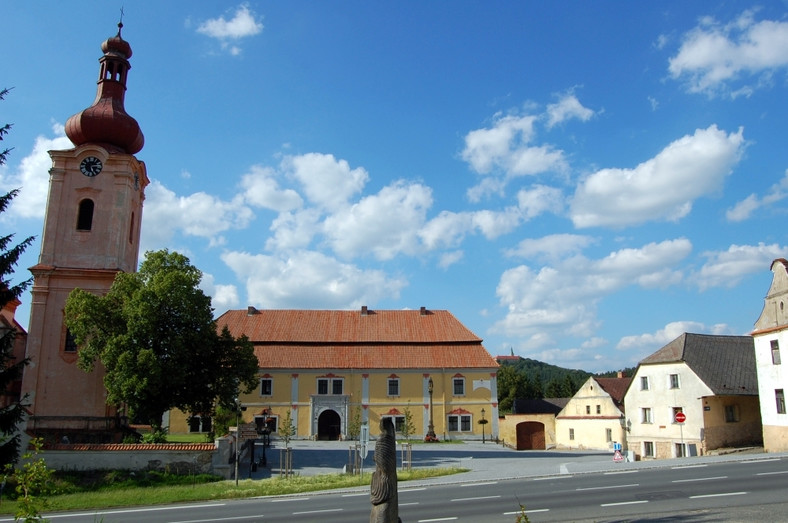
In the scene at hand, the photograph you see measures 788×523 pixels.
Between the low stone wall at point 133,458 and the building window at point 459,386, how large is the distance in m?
25.5

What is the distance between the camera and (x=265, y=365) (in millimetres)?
47406

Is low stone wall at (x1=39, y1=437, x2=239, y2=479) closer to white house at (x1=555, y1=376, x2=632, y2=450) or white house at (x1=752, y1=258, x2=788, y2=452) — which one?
white house at (x1=752, y1=258, x2=788, y2=452)

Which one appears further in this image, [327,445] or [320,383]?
[320,383]

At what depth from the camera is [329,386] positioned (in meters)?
47.5

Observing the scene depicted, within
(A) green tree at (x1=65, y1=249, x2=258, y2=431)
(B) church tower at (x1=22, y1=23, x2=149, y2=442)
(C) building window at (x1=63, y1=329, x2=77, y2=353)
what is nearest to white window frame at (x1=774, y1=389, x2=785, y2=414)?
(A) green tree at (x1=65, y1=249, x2=258, y2=431)

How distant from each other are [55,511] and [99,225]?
16.5 m

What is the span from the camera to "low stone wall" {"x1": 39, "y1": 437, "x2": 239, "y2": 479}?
24.0m

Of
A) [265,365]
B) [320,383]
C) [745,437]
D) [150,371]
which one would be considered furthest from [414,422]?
[150,371]

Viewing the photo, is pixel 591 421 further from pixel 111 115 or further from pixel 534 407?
pixel 111 115

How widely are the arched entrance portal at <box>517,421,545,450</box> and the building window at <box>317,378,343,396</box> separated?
14.9 m

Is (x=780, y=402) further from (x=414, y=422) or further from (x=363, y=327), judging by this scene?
(x=363, y=327)

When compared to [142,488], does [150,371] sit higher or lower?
higher

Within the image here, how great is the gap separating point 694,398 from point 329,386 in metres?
25.6

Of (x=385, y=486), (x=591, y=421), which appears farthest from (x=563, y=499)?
(x=591, y=421)
